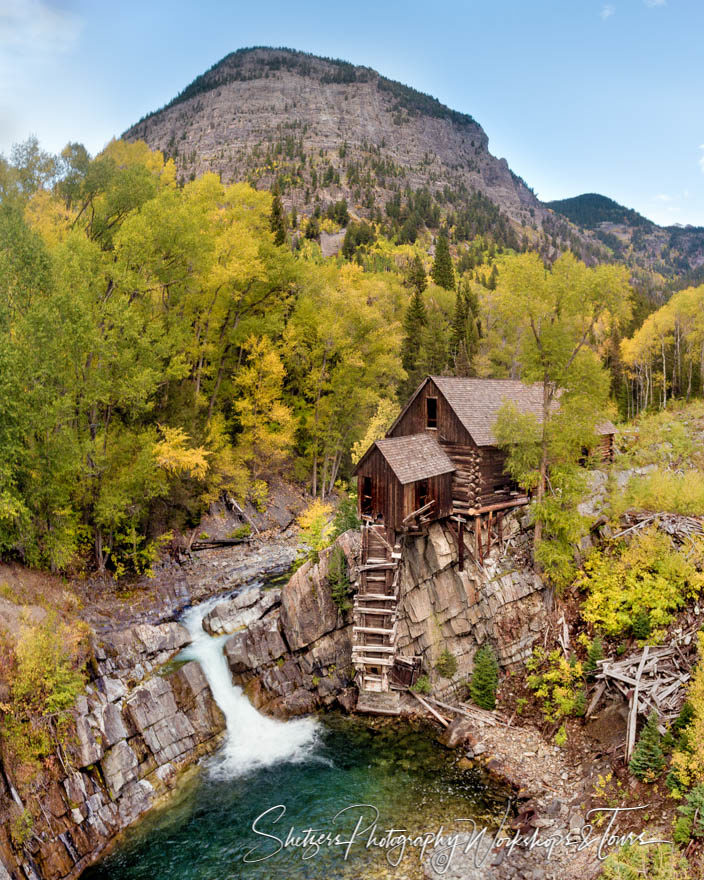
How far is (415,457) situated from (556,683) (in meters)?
9.14

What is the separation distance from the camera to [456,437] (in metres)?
A: 20.5

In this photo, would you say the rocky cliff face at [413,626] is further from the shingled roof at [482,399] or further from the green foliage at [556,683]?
the shingled roof at [482,399]

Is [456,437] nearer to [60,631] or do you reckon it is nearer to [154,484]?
[154,484]

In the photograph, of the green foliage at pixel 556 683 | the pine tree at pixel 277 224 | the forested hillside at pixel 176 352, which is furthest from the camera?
the pine tree at pixel 277 224

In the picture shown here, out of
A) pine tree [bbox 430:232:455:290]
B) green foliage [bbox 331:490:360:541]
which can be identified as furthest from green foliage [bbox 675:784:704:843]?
pine tree [bbox 430:232:455:290]

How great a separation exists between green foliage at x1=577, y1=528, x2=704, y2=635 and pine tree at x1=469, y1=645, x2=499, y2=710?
12.0 ft

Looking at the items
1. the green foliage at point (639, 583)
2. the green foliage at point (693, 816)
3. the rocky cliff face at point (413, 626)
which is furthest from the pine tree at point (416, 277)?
the green foliage at point (693, 816)

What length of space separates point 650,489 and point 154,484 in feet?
68.0

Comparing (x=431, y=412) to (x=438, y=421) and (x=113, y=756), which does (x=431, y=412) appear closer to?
(x=438, y=421)

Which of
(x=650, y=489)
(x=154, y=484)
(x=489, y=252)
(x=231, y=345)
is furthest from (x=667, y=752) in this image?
(x=489, y=252)

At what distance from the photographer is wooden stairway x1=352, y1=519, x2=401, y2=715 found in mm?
17969

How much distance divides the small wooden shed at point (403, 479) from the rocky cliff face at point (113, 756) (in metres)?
8.86

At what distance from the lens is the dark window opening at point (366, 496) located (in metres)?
20.4

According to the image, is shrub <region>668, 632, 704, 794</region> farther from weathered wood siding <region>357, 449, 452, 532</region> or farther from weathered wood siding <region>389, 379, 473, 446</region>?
weathered wood siding <region>389, 379, 473, 446</region>
